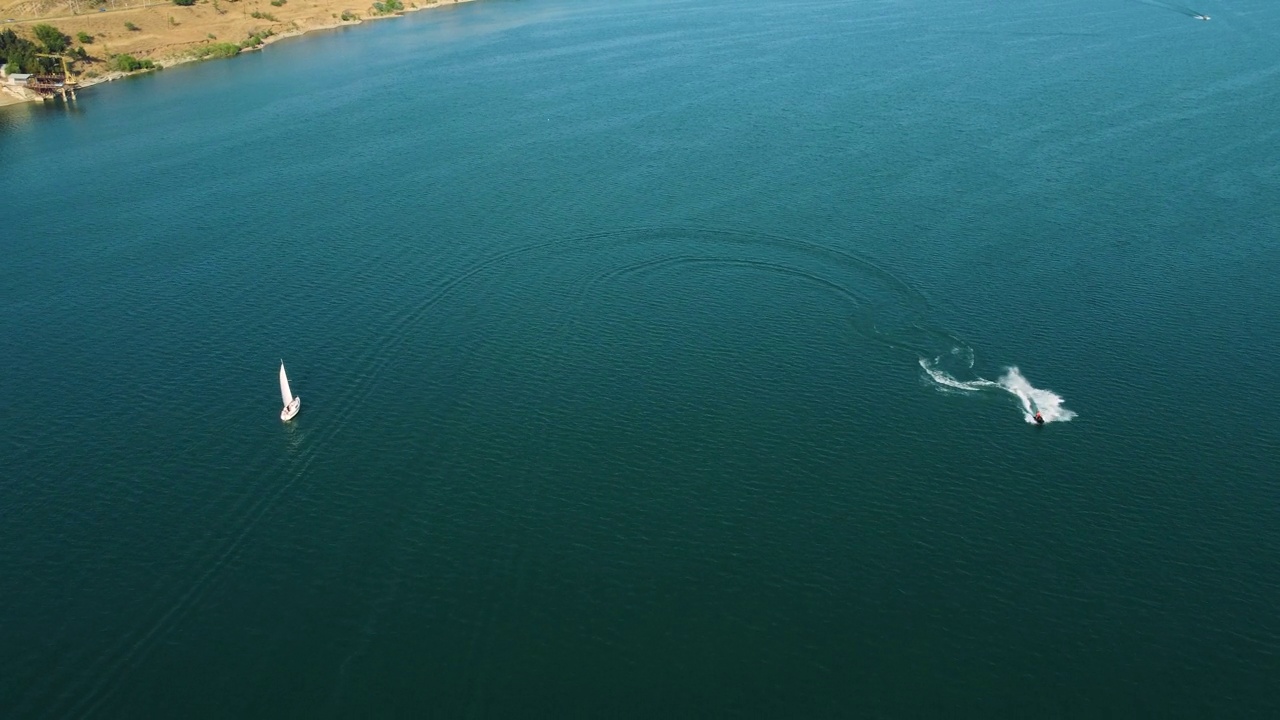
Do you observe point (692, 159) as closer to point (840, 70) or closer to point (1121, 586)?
point (840, 70)

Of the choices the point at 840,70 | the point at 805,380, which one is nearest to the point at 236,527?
the point at 805,380

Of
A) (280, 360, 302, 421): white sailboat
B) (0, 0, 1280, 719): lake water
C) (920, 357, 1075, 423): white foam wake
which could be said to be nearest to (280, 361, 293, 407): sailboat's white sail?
(280, 360, 302, 421): white sailboat

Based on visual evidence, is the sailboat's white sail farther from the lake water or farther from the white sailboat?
the lake water

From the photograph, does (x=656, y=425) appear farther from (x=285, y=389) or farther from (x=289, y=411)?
(x=285, y=389)

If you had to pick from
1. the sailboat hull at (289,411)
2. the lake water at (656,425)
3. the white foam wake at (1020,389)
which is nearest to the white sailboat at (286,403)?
the sailboat hull at (289,411)

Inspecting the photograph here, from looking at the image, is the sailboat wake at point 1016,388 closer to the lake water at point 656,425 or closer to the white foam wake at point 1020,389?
the white foam wake at point 1020,389

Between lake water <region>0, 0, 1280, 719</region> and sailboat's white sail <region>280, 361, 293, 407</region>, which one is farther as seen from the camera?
sailboat's white sail <region>280, 361, 293, 407</region>
